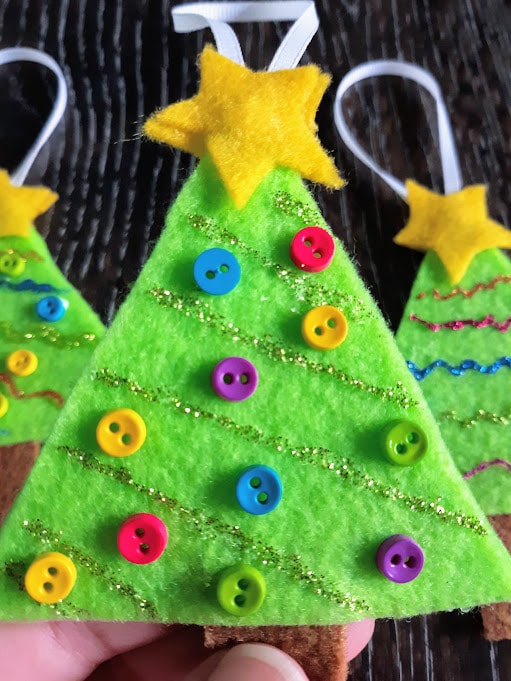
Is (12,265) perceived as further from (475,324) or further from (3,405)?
(475,324)

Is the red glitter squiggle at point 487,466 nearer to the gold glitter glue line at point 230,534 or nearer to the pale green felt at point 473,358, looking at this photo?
the pale green felt at point 473,358

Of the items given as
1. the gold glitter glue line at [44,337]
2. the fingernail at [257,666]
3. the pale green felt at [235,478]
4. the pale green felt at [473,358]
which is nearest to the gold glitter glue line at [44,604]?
the pale green felt at [235,478]

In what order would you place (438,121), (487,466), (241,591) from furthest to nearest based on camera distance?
(438,121) → (487,466) → (241,591)

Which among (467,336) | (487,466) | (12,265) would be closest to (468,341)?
(467,336)

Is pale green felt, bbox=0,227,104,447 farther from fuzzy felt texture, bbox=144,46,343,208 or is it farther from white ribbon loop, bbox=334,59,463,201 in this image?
white ribbon loop, bbox=334,59,463,201

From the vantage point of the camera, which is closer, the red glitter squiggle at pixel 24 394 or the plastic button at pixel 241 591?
the plastic button at pixel 241 591

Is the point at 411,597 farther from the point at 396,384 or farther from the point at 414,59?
the point at 414,59

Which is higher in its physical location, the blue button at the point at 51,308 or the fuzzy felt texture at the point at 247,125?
the fuzzy felt texture at the point at 247,125

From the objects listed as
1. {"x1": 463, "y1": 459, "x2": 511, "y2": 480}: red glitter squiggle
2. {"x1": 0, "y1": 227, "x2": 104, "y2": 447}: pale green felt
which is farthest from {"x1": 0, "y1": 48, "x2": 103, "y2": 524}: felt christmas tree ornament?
{"x1": 463, "y1": 459, "x2": 511, "y2": 480}: red glitter squiggle
